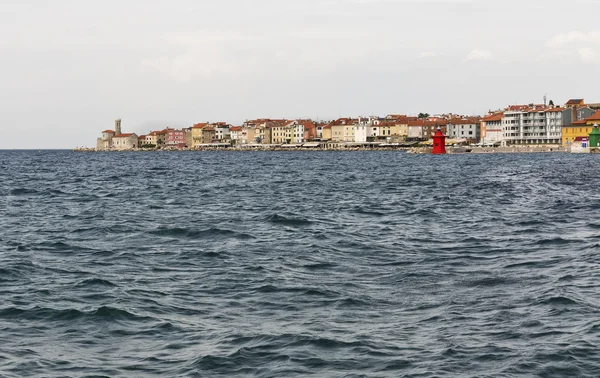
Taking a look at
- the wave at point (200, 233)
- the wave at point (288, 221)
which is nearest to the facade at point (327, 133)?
the wave at point (288, 221)

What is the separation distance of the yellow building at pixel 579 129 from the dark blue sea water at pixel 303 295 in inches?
4254

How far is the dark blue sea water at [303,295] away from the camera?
9.62m

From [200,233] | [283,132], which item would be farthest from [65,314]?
[283,132]

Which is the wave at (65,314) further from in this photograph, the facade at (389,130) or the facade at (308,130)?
the facade at (308,130)

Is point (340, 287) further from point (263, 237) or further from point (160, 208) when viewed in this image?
point (160, 208)

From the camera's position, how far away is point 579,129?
131 meters

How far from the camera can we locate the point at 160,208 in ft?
102

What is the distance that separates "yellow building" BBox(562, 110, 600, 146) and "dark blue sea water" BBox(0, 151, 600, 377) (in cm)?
10805

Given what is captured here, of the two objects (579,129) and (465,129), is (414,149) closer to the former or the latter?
(579,129)

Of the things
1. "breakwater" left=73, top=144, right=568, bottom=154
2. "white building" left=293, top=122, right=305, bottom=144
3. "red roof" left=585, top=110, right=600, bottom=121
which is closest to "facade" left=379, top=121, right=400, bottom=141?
"breakwater" left=73, top=144, right=568, bottom=154

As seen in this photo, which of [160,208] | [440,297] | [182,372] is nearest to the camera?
[182,372]

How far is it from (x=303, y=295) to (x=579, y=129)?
415ft

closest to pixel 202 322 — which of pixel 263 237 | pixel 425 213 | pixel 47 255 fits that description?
pixel 47 255

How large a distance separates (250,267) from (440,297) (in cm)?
460
